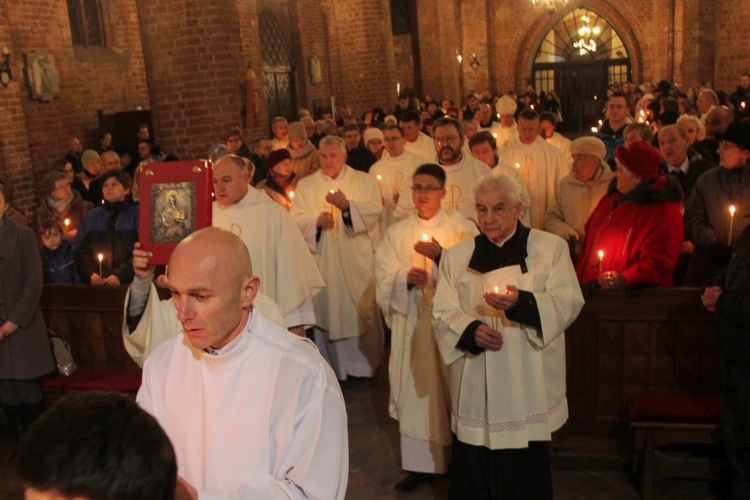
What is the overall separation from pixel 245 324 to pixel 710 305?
2.80 m

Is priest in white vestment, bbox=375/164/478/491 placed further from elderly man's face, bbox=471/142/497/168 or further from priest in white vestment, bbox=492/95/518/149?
priest in white vestment, bbox=492/95/518/149

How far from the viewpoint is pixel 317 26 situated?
70.6ft

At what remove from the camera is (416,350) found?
5086 millimetres

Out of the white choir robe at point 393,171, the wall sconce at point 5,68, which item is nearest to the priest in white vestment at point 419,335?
the white choir robe at point 393,171

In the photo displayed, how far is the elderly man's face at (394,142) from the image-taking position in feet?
27.8

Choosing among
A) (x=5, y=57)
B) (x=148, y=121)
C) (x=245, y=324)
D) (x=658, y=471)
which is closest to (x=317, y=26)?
(x=148, y=121)

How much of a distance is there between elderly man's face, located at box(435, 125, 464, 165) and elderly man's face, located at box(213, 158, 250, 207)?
196 centimetres

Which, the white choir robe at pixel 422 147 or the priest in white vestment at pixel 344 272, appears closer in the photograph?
the priest in white vestment at pixel 344 272

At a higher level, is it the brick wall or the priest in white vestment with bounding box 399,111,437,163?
the brick wall

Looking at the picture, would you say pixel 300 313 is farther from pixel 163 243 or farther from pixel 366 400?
pixel 163 243

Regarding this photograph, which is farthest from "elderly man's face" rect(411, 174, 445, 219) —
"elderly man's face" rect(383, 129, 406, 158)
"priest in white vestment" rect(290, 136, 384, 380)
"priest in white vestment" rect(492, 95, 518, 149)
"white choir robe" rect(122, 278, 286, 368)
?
"priest in white vestment" rect(492, 95, 518, 149)

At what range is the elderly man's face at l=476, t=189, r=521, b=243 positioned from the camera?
13.1 ft

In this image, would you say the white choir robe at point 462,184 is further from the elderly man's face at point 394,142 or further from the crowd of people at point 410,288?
the elderly man's face at point 394,142

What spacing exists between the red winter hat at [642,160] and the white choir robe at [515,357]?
1116mm
